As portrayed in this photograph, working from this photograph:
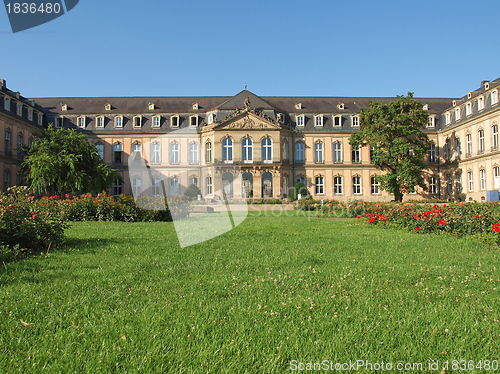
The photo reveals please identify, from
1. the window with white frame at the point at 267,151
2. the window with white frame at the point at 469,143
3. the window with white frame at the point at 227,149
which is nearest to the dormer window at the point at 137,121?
the window with white frame at the point at 227,149

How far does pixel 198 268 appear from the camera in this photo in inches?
240

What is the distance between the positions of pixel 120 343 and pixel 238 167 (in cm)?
3758

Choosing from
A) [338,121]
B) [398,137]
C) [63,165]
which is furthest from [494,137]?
[63,165]

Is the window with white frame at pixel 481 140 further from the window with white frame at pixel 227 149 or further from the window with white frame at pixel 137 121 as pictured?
the window with white frame at pixel 137 121

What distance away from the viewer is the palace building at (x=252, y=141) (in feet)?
134

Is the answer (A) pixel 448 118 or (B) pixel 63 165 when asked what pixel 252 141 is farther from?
(A) pixel 448 118

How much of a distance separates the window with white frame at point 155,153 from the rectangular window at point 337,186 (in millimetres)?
21207

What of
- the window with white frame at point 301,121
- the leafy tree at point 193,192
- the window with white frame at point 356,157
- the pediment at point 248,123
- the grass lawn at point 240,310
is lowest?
the grass lawn at point 240,310

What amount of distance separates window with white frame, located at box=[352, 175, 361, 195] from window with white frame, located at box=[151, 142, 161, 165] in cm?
2350

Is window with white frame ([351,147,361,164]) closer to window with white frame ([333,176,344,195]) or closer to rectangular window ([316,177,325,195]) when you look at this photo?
window with white frame ([333,176,344,195])

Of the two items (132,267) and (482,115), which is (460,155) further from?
(132,267)

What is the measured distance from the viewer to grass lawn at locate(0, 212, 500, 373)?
3109 millimetres

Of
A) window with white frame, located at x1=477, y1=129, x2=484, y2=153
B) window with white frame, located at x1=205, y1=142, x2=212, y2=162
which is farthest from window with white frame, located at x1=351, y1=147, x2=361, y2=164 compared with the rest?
window with white frame, located at x1=205, y1=142, x2=212, y2=162

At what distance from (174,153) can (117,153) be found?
6756 mm
